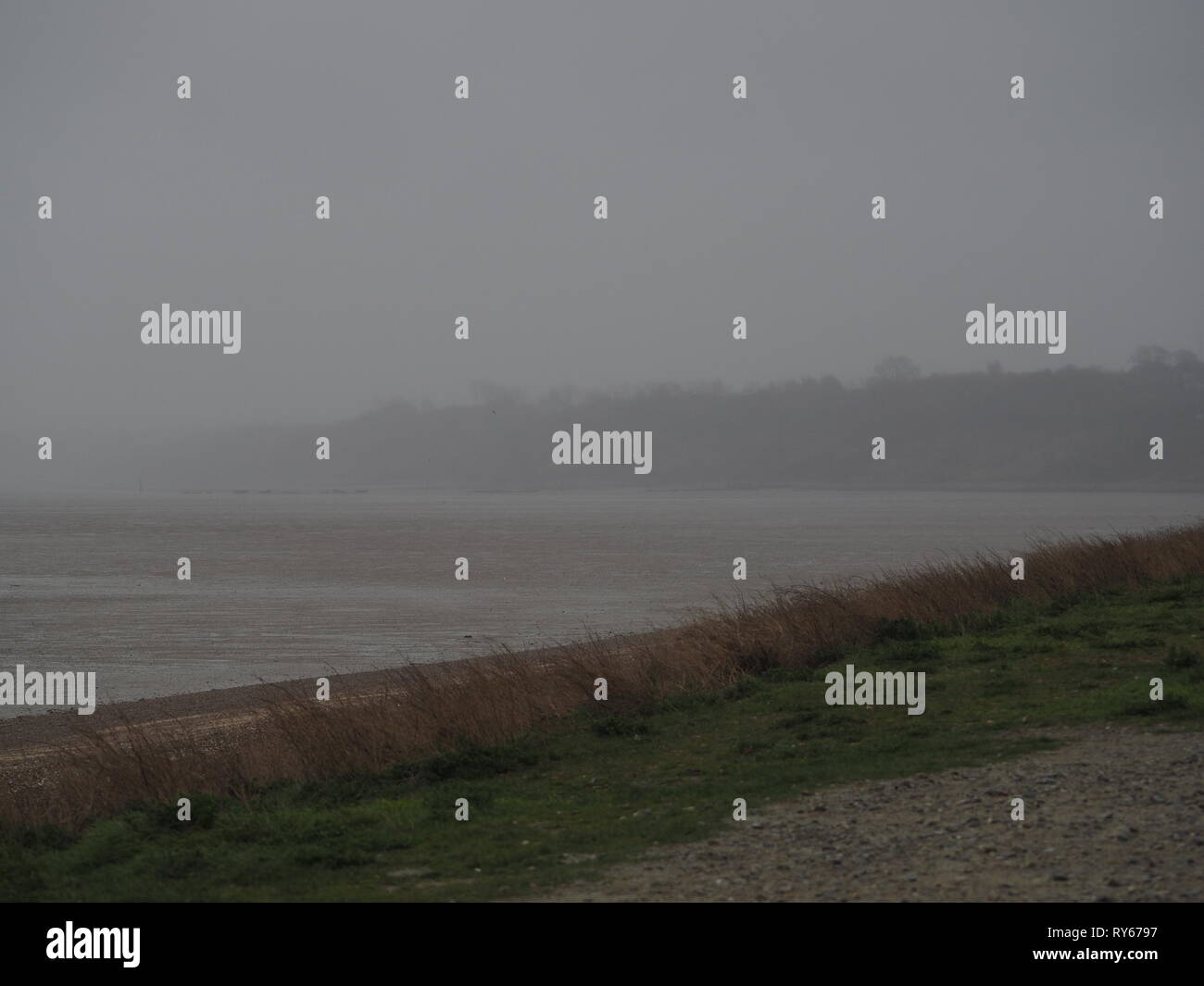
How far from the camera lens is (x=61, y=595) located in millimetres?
56656

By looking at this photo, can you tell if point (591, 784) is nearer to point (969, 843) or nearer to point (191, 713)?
point (969, 843)

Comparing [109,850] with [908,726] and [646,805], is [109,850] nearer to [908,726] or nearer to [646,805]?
[646,805]

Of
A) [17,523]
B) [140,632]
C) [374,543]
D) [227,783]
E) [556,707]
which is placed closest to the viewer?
[227,783]

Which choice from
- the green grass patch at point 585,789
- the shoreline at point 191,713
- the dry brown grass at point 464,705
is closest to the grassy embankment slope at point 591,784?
the green grass patch at point 585,789

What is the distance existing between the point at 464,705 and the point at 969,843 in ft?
29.4

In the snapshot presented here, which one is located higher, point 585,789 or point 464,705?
point 464,705

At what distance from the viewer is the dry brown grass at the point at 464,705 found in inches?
572

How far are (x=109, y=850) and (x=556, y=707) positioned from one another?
7.22 m

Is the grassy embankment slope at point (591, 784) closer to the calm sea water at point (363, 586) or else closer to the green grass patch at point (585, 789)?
the green grass patch at point (585, 789)

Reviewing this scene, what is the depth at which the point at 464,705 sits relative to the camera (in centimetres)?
1706

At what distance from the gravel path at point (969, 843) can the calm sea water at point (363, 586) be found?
841 inches

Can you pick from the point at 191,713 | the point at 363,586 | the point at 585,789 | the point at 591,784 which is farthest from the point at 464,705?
the point at 363,586
